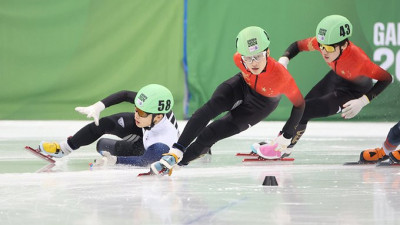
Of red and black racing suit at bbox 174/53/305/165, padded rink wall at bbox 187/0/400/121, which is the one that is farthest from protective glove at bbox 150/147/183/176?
padded rink wall at bbox 187/0/400/121

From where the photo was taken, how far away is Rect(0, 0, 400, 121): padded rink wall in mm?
11477

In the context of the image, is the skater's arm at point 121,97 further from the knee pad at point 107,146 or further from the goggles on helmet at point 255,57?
the goggles on helmet at point 255,57

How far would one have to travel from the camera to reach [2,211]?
4164 millimetres

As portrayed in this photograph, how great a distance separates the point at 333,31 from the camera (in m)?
6.84

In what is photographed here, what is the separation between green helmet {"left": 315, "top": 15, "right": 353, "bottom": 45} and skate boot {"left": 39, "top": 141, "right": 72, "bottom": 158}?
2226 millimetres

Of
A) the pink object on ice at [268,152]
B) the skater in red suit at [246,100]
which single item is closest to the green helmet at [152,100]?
the skater in red suit at [246,100]

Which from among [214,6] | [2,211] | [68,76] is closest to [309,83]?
[214,6]

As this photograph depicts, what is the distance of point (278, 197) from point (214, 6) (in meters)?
7.22

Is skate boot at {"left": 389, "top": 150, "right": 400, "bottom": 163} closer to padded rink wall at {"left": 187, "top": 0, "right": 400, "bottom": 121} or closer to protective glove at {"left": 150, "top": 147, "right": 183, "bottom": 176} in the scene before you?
protective glove at {"left": 150, "top": 147, "right": 183, "bottom": 176}

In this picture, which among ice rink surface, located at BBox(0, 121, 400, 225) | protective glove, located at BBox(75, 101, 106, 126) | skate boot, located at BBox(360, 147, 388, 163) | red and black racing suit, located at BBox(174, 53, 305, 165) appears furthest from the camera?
skate boot, located at BBox(360, 147, 388, 163)

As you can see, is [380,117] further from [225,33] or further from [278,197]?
[278,197]

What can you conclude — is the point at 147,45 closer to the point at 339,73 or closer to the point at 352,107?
the point at 339,73

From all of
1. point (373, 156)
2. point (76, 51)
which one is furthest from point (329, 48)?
point (76, 51)

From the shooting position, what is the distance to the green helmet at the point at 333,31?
22.4ft
